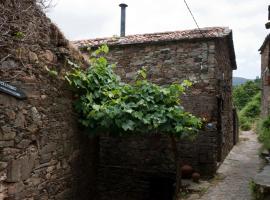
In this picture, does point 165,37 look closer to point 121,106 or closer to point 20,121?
point 121,106

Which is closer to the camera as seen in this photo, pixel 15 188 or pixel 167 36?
pixel 15 188

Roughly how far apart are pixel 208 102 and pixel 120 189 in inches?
122

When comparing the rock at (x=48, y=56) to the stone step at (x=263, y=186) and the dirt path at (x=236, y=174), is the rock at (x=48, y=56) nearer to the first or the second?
the stone step at (x=263, y=186)

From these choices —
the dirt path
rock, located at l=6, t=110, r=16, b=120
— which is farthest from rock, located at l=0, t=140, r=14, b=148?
the dirt path

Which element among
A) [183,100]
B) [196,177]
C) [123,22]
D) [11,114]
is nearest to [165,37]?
[183,100]

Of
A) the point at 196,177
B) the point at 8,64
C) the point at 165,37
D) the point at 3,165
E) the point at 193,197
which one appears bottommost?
the point at 193,197

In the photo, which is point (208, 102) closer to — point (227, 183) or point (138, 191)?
point (227, 183)

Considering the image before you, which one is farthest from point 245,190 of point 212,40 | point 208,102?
point 212,40

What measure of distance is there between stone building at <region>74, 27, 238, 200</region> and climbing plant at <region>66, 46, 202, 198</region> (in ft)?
7.25

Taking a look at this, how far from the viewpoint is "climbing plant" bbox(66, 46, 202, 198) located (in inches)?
224

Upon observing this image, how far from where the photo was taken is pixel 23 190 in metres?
4.34

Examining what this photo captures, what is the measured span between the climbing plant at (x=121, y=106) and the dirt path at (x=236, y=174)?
1422mm

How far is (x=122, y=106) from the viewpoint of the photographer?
227 inches

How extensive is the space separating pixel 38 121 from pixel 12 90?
29.5 inches
